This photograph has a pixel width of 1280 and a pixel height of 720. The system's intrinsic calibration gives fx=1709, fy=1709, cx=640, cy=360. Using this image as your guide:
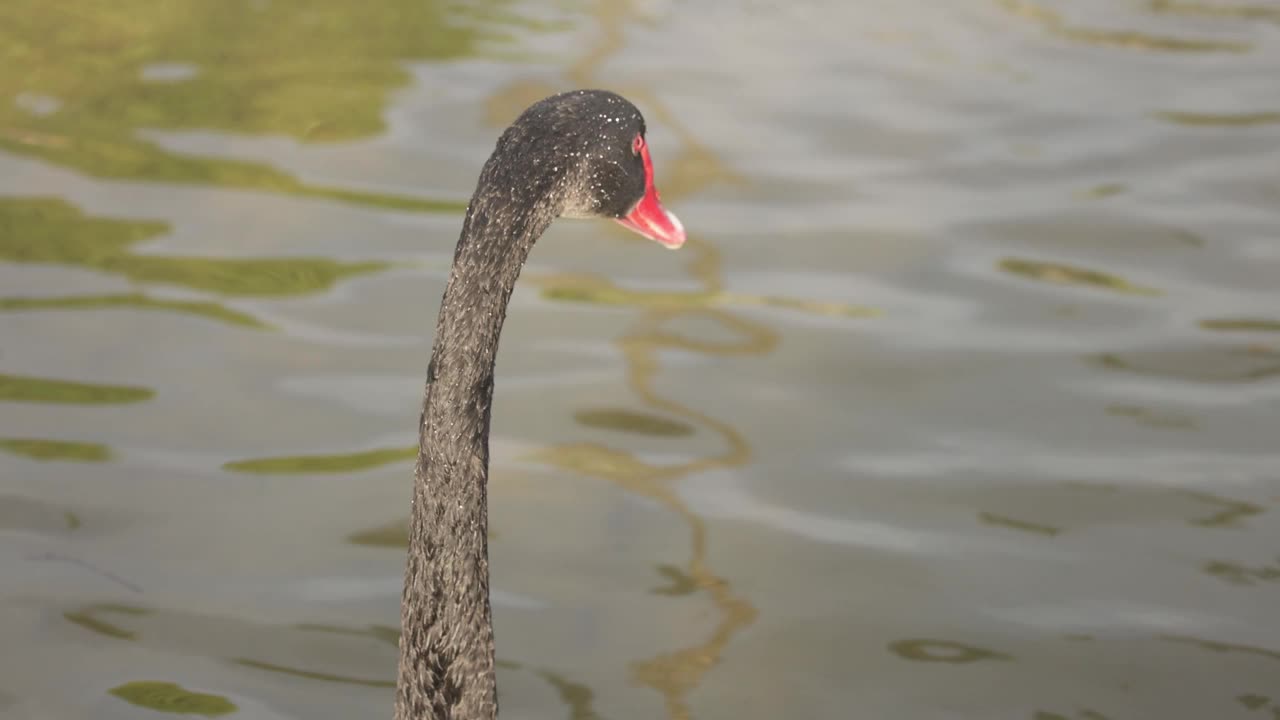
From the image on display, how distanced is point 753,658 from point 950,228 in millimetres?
3518

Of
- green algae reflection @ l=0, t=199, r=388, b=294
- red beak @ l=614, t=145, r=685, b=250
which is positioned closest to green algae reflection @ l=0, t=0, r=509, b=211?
green algae reflection @ l=0, t=199, r=388, b=294

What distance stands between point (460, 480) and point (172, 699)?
54.2 inches

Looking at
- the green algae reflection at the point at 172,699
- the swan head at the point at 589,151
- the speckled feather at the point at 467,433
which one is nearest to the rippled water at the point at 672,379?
the green algae reflection at the point at 172,699

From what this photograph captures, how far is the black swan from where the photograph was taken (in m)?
3.20

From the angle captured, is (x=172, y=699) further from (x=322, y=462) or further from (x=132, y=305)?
(x=132, y=305)

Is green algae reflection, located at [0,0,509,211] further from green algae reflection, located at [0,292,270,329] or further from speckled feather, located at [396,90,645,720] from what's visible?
speckled feather, located at [396,90,645,720]

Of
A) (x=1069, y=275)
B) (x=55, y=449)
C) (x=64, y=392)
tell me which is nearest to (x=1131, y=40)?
(x=1069, y=275)

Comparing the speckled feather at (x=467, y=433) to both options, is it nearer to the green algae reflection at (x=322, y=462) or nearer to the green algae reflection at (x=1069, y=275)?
the green algae reflection at (x=322, y=462)

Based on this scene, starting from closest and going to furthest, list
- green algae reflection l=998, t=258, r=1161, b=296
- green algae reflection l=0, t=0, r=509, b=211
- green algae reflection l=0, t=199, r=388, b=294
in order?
green algae reflection l=0, t=199, r=388, b=294 < green algae reflection l=998, t=258, r=1161, b=296 < green algae reflection l=0, t=0, r=509, b=211

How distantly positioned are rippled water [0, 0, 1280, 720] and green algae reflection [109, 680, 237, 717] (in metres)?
0.01

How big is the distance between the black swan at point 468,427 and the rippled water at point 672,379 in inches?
37.4

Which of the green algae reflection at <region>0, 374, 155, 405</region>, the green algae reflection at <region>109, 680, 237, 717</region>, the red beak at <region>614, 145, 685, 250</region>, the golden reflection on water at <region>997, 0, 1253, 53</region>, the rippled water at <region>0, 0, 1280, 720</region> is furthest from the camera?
the golden reflection on water at <region>997, 0, 1253, 53</region>

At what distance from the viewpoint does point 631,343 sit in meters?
6.42

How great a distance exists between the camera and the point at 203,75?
8.81 metres
